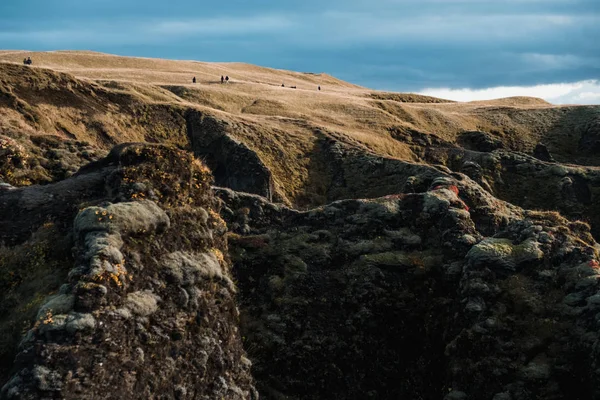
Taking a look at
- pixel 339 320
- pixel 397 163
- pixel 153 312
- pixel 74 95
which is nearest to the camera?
pixel 153 312

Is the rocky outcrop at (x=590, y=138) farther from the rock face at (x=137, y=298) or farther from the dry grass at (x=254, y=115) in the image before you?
the rock face at (x=137, y=298)

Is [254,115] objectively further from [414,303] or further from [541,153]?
[414,303]

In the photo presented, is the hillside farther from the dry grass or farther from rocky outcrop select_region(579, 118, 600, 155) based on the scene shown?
rocky outcrop select_region(579, 118, 600, 155)

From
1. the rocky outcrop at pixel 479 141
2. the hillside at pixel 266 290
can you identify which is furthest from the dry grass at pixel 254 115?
the hillside at pixel 266 290

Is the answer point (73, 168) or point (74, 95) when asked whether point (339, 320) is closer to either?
point (73, 168)

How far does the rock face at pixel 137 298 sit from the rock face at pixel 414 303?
10.3ft

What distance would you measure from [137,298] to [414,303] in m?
16.2

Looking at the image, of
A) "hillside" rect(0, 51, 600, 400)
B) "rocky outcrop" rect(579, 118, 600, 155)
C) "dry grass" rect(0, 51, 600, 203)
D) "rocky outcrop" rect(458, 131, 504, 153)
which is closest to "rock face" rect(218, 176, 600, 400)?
"hillside" rect(0, 51, 600, 400)

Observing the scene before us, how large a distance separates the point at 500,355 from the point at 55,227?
23.2 m

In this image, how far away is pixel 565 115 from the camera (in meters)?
128

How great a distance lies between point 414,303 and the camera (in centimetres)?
3142

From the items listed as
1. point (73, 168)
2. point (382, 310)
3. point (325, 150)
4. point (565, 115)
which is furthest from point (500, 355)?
point (565, 115)

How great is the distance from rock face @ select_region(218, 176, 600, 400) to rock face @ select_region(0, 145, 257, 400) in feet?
10.3

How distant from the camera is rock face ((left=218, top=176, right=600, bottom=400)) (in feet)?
86.7
